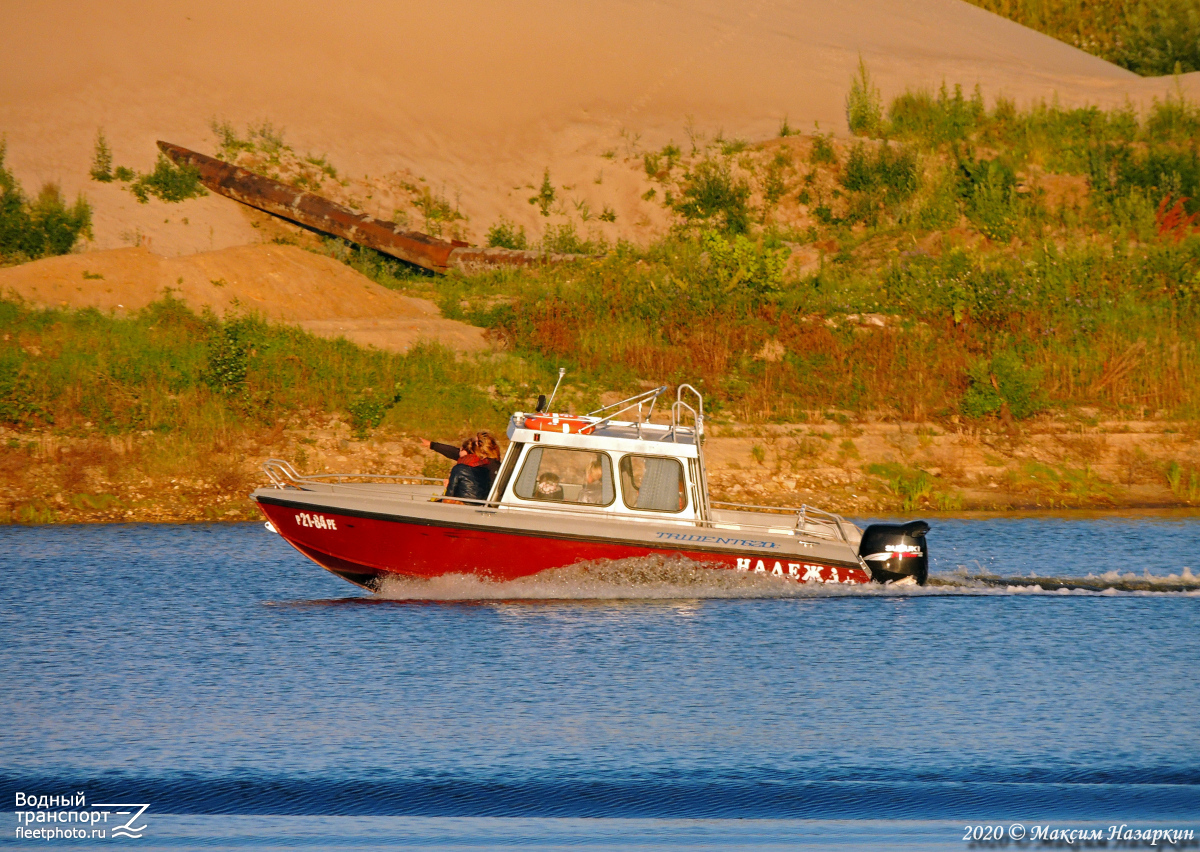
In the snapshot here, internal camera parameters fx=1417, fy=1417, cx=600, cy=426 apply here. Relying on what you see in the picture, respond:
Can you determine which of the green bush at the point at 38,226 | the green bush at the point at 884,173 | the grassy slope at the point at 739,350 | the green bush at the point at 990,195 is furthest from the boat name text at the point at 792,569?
the green bush at the point at 884,173

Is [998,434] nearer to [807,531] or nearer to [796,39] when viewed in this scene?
[807,531]

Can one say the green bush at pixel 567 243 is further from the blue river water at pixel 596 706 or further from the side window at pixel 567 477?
the side window at pixel 567 477

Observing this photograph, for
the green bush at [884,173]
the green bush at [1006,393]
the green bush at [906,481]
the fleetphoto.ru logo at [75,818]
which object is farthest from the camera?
the green bush at [884,173]

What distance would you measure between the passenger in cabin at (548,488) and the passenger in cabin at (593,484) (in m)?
0.25

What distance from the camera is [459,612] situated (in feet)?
45.5

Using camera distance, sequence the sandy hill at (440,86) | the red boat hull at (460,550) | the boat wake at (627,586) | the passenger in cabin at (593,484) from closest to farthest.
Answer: the red boat hull at (460,550) → the boat wake at (627,586) → the passenger in cabin at (593,484) → the sandy hill at (440,86)

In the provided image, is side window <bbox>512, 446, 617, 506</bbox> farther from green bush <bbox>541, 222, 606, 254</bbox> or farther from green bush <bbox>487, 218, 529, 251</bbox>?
green bush <bbox>487, 218, 529, 251</bbox>

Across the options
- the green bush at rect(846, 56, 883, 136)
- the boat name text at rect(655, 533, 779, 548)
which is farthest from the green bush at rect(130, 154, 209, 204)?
the boat name text at rect(655, 533, 779, 548)

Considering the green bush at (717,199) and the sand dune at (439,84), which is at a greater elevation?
the sand dune at (439,84)

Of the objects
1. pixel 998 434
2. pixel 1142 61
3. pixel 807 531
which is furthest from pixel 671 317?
pixel 1142 61

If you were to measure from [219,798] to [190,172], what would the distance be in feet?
97.1

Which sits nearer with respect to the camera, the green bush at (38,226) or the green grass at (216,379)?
the green grass at (216,379)

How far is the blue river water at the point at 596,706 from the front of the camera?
8672 mm

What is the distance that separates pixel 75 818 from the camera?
851 cm
